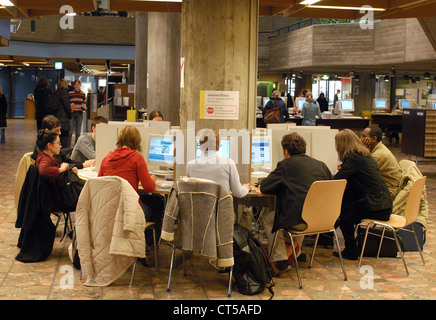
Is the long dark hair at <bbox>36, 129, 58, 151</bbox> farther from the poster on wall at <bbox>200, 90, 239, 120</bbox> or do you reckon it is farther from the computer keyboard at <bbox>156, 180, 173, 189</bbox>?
the poster on wall at <bbox>200, 90, 239, 120</bbox>

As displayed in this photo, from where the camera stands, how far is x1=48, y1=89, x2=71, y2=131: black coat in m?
12.1

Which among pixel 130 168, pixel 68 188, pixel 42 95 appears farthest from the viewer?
pixel 42 95

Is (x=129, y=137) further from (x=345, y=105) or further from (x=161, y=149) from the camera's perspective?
(x=345, y=105)

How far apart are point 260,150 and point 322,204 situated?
4.14 feet

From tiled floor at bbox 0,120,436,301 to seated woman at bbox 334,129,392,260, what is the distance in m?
0.49

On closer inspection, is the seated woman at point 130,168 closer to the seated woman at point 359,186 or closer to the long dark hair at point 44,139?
the long dark hair at point 44,139

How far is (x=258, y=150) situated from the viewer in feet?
20.1

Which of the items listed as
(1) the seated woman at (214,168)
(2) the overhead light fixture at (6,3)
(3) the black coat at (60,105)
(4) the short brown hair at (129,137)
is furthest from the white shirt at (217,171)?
(3) the black coat at (60,105)

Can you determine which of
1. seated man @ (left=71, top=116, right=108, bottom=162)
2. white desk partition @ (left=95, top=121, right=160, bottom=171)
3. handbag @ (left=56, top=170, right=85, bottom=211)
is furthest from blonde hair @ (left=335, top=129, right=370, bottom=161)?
seated man @ (left=71, top=116, right=108, bottom=162)

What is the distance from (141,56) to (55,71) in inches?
679

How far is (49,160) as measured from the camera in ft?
17.8

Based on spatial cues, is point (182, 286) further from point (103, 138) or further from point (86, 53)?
point (86, 53)

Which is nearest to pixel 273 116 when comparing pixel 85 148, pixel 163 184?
pixel 85 148

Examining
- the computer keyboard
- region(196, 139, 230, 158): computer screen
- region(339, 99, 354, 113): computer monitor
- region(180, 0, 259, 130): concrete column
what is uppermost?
region(180, 0, 259, 130): concrete column
